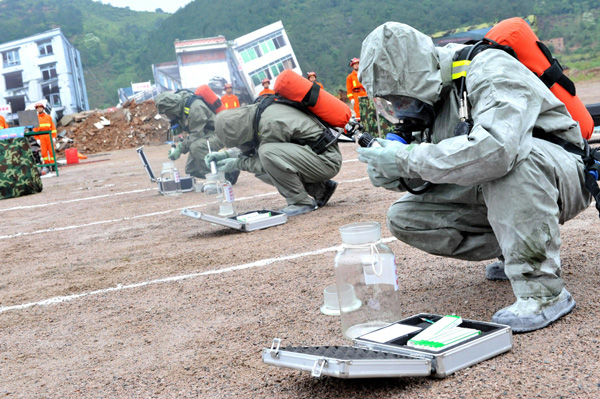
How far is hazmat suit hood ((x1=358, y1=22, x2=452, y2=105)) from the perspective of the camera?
2.91 m

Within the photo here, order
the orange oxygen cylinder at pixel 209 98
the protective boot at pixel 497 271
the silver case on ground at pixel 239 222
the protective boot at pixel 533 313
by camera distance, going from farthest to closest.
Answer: the orange oxygen cylinder at pixel 209 98, the silver case on ground at pixel 239 222, the protective boot at pixel 497 271, the protective boot at pixel 533 313

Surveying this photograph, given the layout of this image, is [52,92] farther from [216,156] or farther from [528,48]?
[528,48]

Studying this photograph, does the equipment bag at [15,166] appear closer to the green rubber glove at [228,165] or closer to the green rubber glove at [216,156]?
the green rubber glove at [216,156]

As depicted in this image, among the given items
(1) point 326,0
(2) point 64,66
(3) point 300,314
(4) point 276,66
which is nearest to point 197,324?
(3) point 300,314

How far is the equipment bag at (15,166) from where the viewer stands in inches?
472

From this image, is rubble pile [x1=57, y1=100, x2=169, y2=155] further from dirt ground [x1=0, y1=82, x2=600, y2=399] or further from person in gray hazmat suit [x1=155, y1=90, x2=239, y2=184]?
dirt ground [x1=0, y1=82, x2=600, y2=399]

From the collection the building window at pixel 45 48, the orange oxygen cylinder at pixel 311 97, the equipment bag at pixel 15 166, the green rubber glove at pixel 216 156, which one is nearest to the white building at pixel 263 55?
the building window at pixel 45 48

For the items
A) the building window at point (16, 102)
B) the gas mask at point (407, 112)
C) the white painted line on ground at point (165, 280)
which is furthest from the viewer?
the building window at point (16, 102)

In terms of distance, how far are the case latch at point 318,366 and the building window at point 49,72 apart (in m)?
34.9

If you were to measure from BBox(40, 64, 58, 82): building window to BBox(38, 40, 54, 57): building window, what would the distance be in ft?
2.30

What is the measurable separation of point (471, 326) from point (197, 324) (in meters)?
1.56

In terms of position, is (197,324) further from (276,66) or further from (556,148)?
(276,66)

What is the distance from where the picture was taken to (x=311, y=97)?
262 inches

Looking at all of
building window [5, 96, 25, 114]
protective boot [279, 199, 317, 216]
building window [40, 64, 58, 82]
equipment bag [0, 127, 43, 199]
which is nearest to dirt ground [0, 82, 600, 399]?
protective boot [279, 199, 317, 216]
